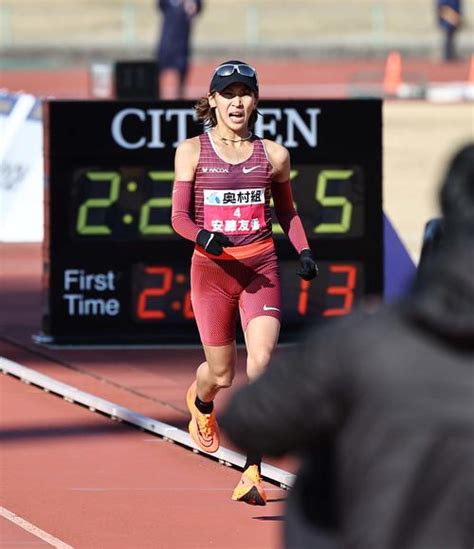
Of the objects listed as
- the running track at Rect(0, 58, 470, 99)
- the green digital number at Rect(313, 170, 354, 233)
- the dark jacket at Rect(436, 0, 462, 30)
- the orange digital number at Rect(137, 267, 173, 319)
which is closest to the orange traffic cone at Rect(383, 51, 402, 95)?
the running track at Rect(0, 58, 470, 99)

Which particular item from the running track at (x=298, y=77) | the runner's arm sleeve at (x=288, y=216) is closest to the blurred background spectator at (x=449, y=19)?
the running track at (x=298, y=77)

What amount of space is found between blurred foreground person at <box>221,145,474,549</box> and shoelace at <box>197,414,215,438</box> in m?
5.42

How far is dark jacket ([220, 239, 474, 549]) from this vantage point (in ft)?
11.3

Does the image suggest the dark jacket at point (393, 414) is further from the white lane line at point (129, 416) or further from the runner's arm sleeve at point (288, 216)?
the runner's arm sleeve at point (288, 216)

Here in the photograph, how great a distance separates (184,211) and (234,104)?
54 cm

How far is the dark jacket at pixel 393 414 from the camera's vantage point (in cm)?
345

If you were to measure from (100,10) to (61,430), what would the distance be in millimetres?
39006

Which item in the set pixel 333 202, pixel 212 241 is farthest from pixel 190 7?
pixel 212 241

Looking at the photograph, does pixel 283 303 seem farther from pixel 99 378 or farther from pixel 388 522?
pixel 388 522

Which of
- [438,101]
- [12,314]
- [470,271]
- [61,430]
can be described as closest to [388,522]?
[470,271]

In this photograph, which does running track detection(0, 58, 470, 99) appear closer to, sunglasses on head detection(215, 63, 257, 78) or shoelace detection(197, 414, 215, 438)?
shoelace detection(197, 414, 215, 438)

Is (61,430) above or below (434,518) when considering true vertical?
below

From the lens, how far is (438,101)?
35.3 metres

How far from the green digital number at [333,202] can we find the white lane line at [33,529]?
17.5 feet
